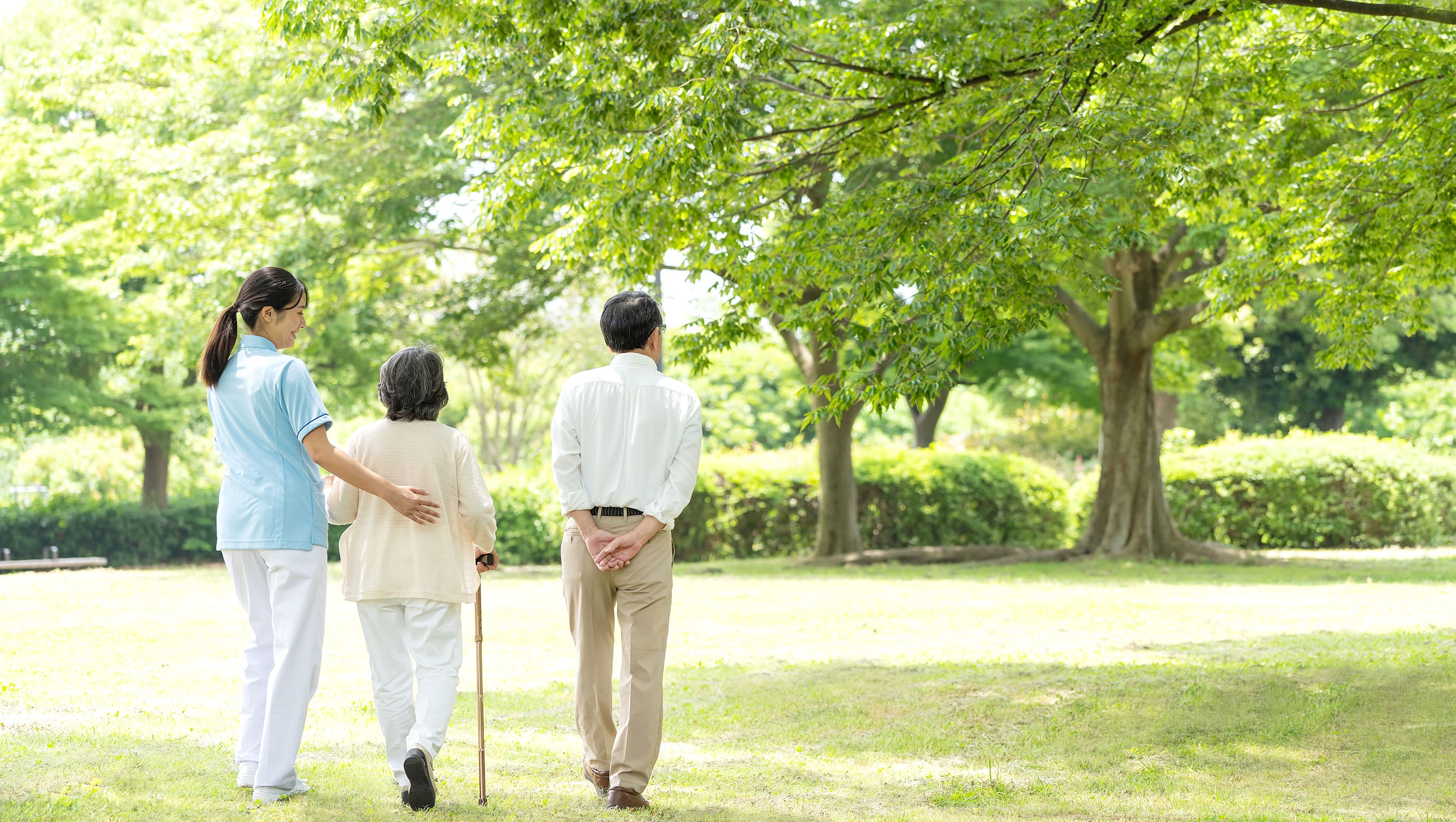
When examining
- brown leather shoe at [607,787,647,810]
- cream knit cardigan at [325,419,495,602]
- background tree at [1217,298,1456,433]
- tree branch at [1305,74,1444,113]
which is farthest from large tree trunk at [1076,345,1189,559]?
background tree at [1217,298,1456,433]

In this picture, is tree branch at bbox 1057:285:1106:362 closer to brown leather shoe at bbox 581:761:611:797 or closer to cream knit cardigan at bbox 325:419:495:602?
brown leather shoe at bbox 581:761:611:797

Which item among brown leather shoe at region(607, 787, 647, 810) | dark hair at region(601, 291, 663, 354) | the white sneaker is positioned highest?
dark hair at region(601, 291, 663, 354)

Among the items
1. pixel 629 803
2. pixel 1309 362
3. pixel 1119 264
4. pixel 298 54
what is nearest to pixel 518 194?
pixel 629 803

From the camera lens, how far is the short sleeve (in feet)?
14.8

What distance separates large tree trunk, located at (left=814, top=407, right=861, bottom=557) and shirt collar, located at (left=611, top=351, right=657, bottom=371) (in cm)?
1436

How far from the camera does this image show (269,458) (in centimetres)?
458

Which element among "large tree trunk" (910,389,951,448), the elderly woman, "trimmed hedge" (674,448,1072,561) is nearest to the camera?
the elderly woman

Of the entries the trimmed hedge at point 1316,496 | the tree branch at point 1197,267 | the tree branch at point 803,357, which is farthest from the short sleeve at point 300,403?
the trimmed hedge at point 1316,496

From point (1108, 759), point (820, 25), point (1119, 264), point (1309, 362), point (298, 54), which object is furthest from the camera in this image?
point (1309, 362)

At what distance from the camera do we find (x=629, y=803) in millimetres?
4711

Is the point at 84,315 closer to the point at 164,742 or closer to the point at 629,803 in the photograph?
the point at 164,742

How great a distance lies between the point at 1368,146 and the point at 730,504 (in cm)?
1244

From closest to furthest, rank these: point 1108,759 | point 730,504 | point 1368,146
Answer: point 1108,759 < point 1368,146 < point 730,504

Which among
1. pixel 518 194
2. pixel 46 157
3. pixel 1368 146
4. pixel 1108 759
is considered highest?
pixel 46 157
